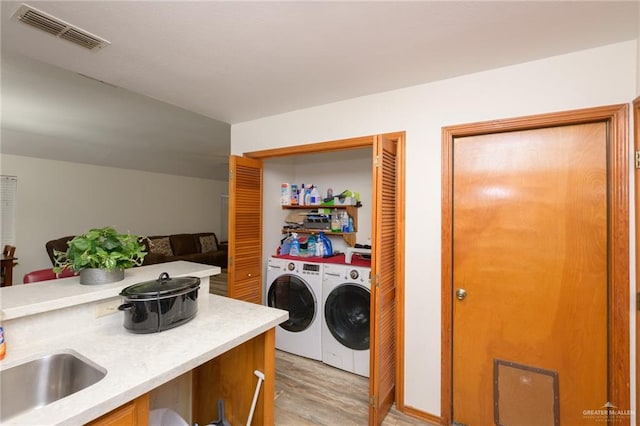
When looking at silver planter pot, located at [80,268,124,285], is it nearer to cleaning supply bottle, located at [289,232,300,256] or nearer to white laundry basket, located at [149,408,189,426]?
white laundry basket, located at [149,408,189,426]

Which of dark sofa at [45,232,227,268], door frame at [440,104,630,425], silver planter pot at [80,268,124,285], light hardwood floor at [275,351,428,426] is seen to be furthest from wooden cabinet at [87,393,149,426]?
dark sofa at [45,232,227,268]

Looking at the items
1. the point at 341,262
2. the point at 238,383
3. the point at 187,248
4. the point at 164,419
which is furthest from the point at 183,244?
the point at 164,419

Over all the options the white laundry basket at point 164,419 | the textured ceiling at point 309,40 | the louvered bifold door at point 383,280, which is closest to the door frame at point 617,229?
the textured ceiling at point 309,40

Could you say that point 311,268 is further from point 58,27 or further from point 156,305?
point 58,27

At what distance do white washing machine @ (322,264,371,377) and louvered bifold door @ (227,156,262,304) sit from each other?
74 centimetres

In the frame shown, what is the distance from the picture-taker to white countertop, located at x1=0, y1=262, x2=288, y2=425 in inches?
31.7

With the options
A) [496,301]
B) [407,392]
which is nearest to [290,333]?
[407,392]

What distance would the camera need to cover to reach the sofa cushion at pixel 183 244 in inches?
246

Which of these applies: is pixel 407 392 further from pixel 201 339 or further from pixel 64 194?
pixel 64 194

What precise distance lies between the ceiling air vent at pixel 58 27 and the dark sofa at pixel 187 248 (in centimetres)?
441

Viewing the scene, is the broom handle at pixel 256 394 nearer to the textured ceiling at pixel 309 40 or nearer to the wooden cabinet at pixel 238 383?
the wooden cabinet at pixel 238 383

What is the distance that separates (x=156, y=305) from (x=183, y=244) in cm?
574

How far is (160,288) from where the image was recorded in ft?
4.17

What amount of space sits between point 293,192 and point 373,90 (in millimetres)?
1598
